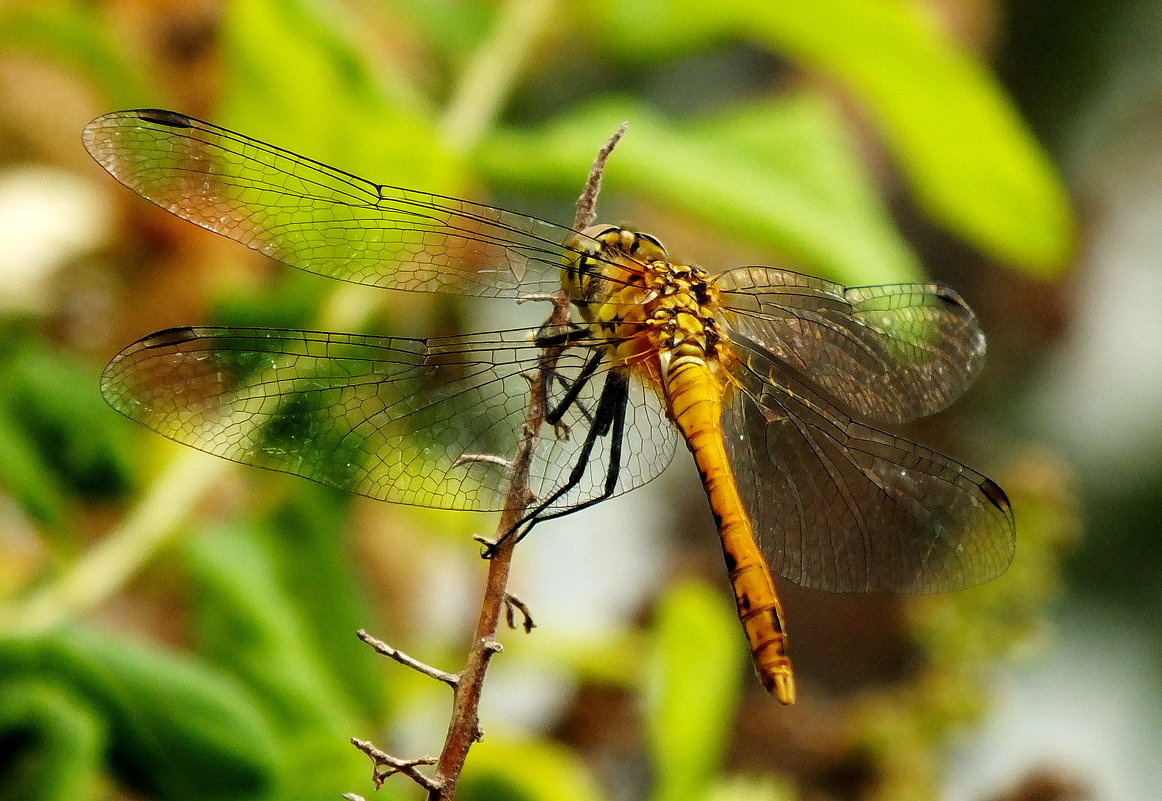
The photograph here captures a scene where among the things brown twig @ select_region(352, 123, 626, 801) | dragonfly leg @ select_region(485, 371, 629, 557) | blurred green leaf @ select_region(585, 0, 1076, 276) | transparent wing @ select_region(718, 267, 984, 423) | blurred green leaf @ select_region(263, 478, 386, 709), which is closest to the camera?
brown twig @ select_region(352, 123, 626, 801)

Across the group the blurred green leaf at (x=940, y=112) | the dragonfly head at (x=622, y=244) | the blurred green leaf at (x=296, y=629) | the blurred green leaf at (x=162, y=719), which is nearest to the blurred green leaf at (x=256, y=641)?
the blurred green leaf at (x=296, y=629)

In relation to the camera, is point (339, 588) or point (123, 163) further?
point (339, 588)

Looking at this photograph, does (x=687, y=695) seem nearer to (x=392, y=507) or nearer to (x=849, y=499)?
(x=849, y=499)

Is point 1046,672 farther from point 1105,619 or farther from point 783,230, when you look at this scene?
point 783,230

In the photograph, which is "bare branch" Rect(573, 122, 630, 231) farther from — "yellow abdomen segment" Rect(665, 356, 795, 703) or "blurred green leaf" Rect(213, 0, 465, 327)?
"blurred green leaf" Rect(213, 0, 465, 327)

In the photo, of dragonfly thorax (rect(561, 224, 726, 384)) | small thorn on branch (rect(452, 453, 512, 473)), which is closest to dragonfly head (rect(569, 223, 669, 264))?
dragonfly thorax (rect(561, 224, 726, 384))

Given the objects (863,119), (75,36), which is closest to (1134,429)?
(863,119)

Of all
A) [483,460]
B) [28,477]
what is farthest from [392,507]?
[483,460]
